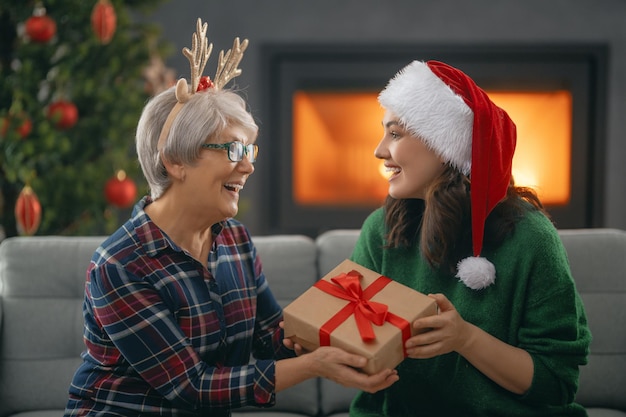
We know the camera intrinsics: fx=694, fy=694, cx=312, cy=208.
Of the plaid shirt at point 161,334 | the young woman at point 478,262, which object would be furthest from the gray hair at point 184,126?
the young woman at point 478,262

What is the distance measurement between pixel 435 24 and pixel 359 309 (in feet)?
9.08

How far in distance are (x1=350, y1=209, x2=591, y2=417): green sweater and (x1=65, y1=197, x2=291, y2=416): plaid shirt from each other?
403mm

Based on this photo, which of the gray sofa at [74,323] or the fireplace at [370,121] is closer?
the gray sofa at [74,323]

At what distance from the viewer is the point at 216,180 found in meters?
1.41

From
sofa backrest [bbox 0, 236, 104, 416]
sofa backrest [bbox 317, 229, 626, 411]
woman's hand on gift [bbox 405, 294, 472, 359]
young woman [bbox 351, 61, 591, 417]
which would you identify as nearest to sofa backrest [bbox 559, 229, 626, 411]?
sofa backrest [bbox 317, 229, 626, 411]

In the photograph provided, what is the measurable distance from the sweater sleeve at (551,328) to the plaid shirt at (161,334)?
561 millimetres

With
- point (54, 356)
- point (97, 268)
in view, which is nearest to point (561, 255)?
point (97, 268)

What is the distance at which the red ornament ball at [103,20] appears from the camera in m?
2.90

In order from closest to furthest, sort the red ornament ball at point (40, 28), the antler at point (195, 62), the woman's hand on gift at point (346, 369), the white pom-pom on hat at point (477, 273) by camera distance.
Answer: the woman's hand on gift at point (346, 369) < the antler at point (195, 62) < the white pom-pom on hat at point (477, 273) < the red ornament ball at point (40, 28)

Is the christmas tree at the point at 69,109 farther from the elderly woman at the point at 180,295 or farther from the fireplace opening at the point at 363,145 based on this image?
the elderly woman at the point at 180,295

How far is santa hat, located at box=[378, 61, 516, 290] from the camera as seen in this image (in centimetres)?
149

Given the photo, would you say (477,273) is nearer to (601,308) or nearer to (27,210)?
(601,308)

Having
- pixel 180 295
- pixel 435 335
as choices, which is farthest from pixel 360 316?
pixel 180 295

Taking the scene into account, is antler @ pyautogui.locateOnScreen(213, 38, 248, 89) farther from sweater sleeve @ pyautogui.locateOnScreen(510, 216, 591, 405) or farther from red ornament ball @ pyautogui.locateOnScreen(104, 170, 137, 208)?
red ornament ball @ pyautogui.locateOnScreen(104, 170, 137, 208)
